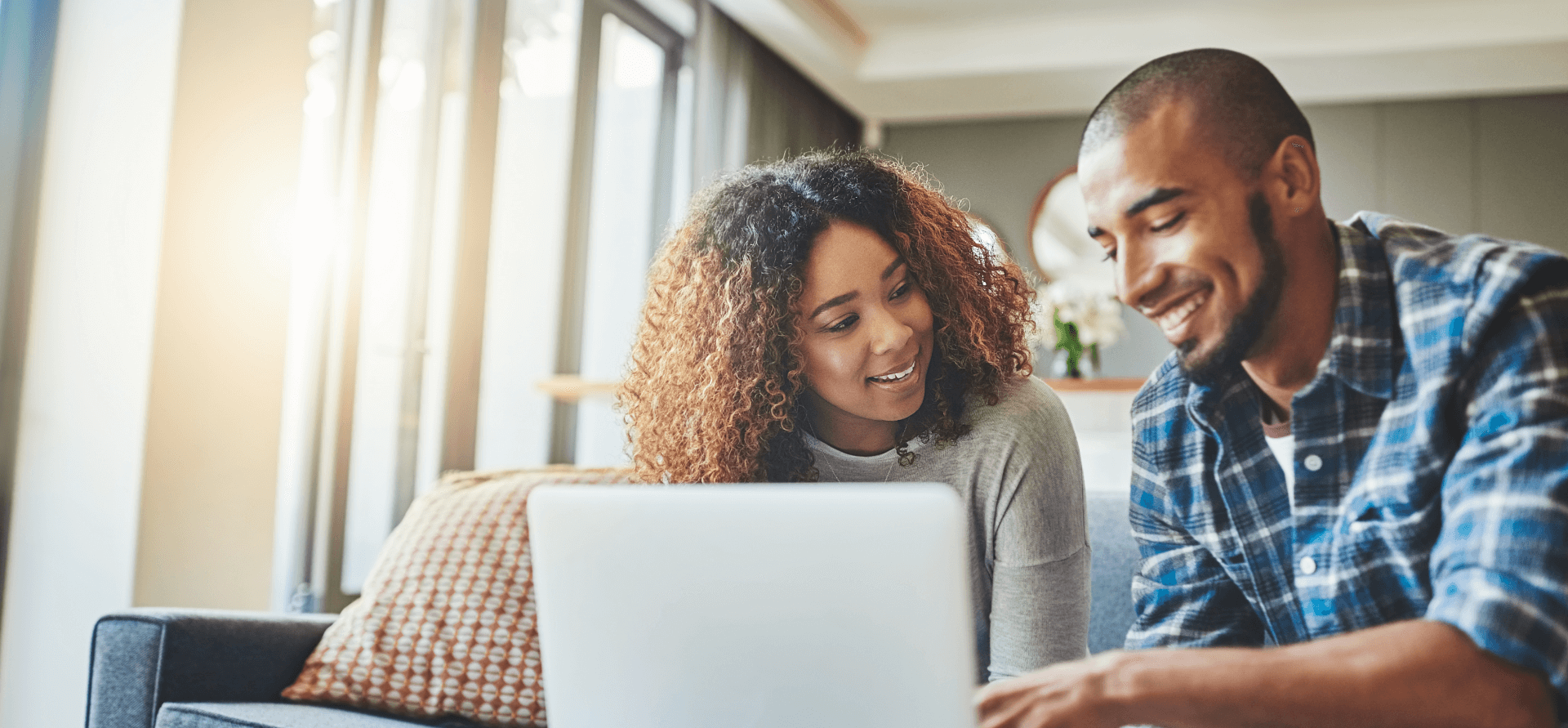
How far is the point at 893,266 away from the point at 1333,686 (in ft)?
2.30

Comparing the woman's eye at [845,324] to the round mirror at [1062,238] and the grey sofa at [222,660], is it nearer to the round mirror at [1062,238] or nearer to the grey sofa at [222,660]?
the grey sofa at [222,660]

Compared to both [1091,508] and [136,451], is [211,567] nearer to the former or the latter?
[136,451]

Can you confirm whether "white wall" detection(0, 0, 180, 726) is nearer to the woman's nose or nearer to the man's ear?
the woman's nose

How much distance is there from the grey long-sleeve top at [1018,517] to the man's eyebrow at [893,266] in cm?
18

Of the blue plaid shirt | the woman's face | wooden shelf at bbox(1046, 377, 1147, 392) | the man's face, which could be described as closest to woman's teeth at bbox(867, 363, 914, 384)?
the woman's face

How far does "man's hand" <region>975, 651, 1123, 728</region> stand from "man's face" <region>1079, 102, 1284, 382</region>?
1.03 ft

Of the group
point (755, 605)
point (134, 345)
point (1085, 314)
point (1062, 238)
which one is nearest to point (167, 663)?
point (134, 345)

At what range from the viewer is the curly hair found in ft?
4.44

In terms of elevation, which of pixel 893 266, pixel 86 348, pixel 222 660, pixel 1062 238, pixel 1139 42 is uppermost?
pixel 1139 42

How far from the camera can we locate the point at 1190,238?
37.4 inches

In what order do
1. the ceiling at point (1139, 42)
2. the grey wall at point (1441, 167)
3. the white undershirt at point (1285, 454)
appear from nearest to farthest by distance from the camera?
the white undershirt at point (1285, 454) < the ceiling at point (1139, 42) < the grey wall at point (1441, 167)

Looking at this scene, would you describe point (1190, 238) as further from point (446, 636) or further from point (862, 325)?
point (446, 636)

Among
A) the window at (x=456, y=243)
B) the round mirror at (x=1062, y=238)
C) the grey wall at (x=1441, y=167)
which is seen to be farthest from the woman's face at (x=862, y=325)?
the round mirror at (x=1062, y=238)

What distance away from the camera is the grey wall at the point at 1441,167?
4.70 m
